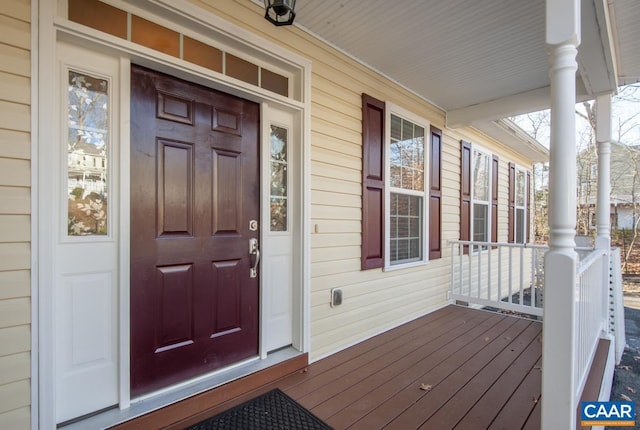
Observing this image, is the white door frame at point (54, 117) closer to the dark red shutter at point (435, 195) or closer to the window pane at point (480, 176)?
the dark red shutter at point (435, 195)

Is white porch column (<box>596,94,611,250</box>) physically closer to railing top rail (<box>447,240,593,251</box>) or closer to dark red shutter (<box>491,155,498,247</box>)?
railing top rail (<box>447,240,593,251</box>)


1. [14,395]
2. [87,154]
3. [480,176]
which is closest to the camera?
[14,395]

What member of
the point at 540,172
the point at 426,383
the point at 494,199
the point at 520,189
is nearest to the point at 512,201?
the point at 520,189

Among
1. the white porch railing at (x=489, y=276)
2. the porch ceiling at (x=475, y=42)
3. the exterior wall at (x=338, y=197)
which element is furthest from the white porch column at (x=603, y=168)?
the exterior wall at (x=338, y=197)

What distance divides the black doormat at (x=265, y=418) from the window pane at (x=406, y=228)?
200cm

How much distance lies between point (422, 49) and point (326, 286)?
2357 millimetres

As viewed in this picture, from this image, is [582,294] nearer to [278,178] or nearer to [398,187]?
[398,187]

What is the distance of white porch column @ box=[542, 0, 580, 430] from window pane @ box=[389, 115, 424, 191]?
2052 millimetres

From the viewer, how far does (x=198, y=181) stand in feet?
6.58

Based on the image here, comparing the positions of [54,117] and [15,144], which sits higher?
[54,117]

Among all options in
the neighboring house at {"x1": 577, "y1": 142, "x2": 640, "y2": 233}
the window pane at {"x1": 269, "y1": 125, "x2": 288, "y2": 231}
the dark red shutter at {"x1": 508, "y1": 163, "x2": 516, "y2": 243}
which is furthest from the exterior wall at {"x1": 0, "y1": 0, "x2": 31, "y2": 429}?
the neighboring house at {"x1": 577, "y1": 142, "x2": 640, "y2": 233}

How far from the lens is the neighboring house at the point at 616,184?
373 inches

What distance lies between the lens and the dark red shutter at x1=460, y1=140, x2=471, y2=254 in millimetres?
4703

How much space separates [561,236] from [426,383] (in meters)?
1.47
